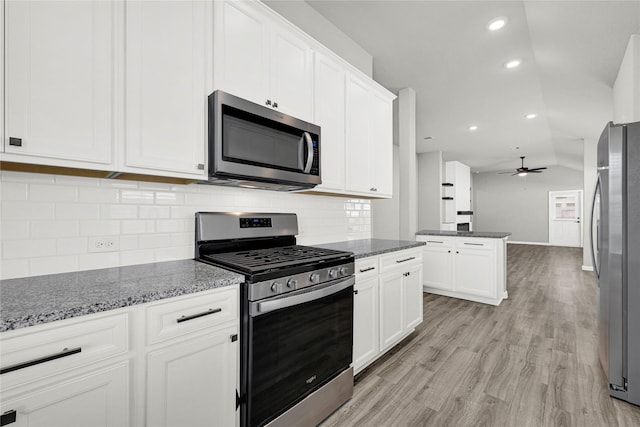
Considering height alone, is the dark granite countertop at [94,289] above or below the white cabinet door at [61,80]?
below

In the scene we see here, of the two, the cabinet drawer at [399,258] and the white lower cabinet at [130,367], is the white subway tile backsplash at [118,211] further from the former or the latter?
the cabinet drawer at [399,258]

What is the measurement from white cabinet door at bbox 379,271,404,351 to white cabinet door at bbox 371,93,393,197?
88 cm

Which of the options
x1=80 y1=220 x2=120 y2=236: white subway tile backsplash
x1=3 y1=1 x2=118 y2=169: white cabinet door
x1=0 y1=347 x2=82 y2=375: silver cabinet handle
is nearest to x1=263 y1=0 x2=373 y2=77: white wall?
x1=3 y1=1 x2=118 y2=169: white cabinet door

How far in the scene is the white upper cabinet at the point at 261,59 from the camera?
1670 millimetres

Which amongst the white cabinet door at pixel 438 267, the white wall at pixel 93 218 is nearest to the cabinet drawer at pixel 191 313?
the white wall at pixel 93 218

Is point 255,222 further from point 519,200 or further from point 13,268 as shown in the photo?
point 519,200

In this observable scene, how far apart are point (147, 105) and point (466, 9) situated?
2782 millimetres

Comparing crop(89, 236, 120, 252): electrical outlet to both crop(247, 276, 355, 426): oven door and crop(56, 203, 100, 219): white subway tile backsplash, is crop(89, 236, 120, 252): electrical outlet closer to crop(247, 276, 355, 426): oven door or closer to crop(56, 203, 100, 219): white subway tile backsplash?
crop(56, 203, 100, 219): white subway tile backsplash

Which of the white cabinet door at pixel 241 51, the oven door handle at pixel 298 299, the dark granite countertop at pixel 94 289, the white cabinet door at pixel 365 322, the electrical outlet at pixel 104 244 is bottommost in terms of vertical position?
the white cabinet door at pixel 365 322

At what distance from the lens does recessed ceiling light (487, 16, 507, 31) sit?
2743 mm

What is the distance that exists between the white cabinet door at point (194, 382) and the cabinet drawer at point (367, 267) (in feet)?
3.24

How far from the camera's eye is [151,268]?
149cm

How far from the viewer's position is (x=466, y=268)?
3.94 metres

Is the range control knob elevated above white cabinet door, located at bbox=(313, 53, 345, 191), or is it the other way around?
white cabinet door, located at bbox=(313, 53, 345, 191)
